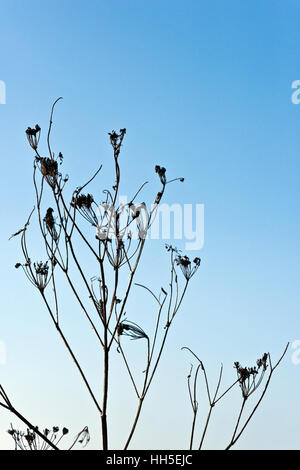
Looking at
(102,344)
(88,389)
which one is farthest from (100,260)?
(88,389)

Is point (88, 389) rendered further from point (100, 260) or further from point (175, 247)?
point (175, 247)

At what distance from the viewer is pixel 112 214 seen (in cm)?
318
